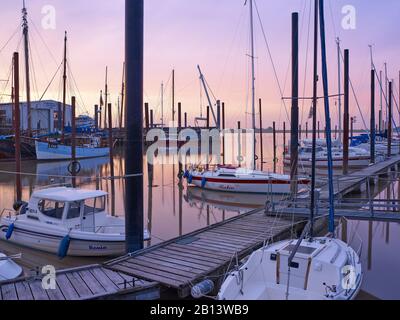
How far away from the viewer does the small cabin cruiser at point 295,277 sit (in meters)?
6.65

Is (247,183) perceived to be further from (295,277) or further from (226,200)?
(295,277)

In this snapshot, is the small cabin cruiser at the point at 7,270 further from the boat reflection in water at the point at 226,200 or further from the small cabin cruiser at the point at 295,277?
the boat reflection in water at the point at 226,200

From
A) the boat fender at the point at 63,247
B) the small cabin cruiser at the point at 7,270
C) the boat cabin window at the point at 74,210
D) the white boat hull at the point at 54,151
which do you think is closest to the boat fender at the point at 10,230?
the boat cabin window at the point at 74,210

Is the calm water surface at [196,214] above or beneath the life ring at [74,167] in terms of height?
beneath

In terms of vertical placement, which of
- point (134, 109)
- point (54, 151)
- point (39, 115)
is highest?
point (39, 115)

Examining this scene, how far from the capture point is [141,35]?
8.58m

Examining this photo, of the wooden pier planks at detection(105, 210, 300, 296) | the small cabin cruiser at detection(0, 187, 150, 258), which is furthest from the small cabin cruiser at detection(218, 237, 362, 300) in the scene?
the small cabin cruiser at detection(0, 187, 150, 258)

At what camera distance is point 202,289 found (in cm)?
739

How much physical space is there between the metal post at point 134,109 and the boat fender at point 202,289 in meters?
2.36

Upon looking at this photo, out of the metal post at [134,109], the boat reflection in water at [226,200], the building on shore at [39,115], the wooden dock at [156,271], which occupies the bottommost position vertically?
the boat reflection in water at [226,200]

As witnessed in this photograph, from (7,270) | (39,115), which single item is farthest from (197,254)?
(39,115)

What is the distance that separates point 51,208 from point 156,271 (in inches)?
209
